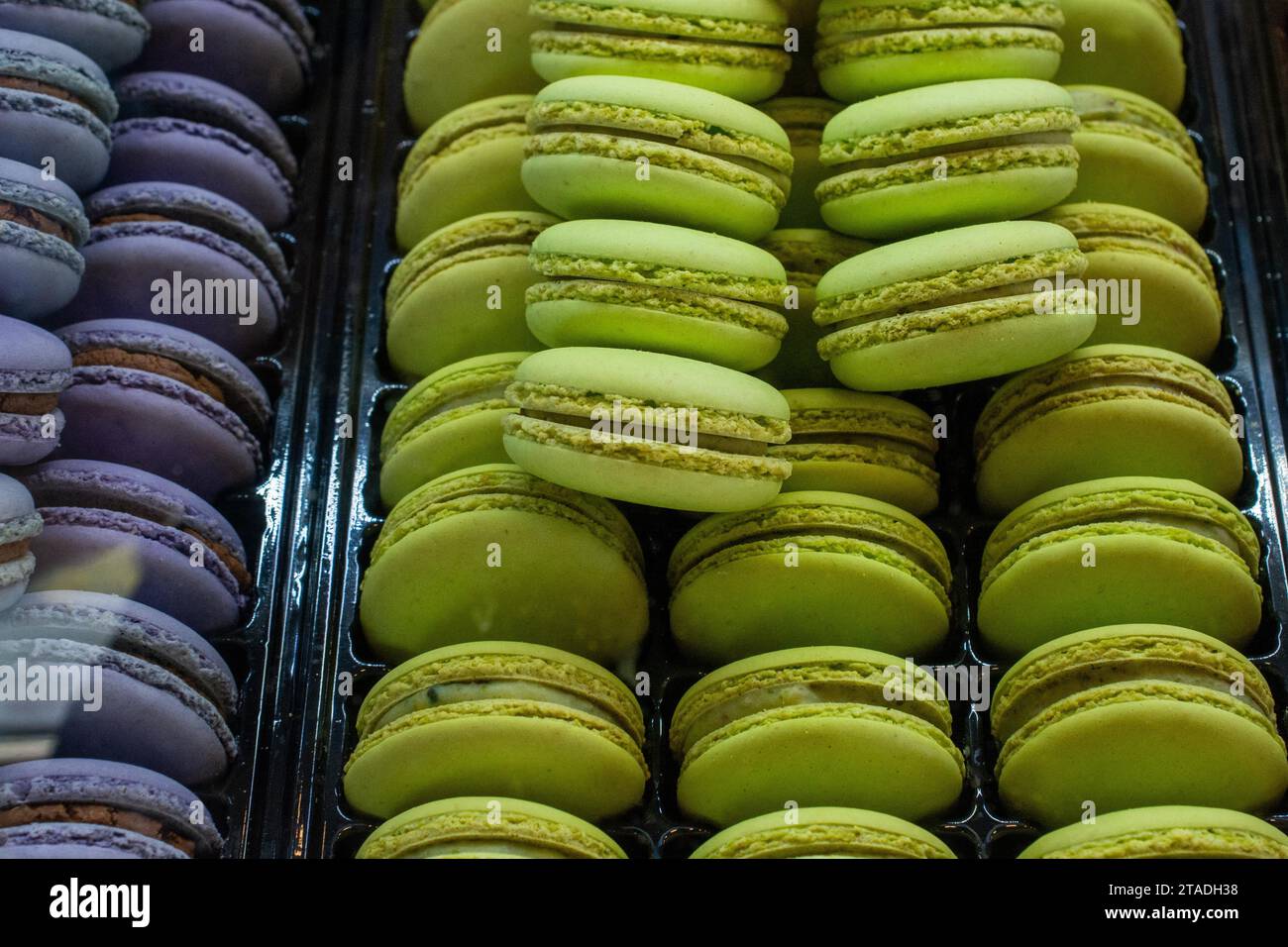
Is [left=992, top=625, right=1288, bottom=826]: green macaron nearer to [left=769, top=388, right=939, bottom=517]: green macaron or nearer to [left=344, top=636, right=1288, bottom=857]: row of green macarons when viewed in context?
[left=344, top=636, right=1288, bottom=857]: row of green macarons

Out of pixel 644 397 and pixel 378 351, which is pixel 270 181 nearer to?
pixel 378 351

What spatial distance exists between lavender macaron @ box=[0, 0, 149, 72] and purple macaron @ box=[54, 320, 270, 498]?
1.35 feet

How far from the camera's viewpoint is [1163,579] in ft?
6.14

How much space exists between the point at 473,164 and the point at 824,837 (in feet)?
3.81

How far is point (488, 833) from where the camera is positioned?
1.64 metres

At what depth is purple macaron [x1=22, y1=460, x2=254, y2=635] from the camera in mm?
1852

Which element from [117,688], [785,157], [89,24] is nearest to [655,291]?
[785,157]

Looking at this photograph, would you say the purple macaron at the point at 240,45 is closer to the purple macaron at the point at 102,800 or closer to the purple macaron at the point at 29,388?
the purple macaron at the point at 29,388

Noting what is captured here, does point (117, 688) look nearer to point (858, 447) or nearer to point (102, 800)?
point (102, 800)

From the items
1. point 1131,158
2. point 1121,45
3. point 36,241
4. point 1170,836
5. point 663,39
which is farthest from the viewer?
point 1121,45

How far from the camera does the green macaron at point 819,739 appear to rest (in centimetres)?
174

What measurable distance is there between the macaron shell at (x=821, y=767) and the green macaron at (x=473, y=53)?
115 centimetres

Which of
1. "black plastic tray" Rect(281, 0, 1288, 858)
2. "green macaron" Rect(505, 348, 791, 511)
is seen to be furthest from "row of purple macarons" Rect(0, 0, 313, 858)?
"green macaron" Rect(505, 348, 791, 511)

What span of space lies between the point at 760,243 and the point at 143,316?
0.91 m
